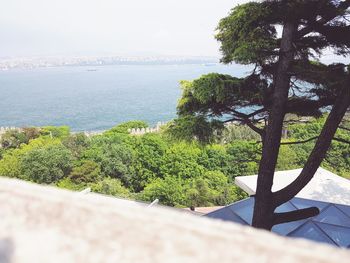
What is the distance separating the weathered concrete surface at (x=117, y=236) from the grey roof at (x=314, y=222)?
3.78 meters

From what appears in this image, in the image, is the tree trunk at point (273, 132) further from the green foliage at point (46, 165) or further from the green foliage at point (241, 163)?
the green foliage at point (46, 165)

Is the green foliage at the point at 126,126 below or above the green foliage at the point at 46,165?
below

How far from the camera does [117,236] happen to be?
0.67 m

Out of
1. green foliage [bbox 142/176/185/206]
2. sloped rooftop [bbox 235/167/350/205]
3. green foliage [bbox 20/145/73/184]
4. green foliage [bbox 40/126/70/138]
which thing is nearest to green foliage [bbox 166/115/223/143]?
sloped rooftop [bbox 235/167/350/205]

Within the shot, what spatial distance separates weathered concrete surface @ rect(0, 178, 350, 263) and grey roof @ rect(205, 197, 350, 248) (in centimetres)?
378

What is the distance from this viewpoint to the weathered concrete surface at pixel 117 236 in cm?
58

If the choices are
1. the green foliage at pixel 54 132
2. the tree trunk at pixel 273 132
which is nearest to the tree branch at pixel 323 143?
the tree trunk at pixel 273 132

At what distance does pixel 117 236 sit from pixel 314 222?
438cm

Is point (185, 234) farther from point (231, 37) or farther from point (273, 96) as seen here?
point (231, 37)

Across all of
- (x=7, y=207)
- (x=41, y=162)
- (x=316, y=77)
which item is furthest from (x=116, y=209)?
(x=41, y=162)

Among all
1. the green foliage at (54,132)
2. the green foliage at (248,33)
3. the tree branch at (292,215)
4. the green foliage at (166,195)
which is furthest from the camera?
the green foliage at (54,132)

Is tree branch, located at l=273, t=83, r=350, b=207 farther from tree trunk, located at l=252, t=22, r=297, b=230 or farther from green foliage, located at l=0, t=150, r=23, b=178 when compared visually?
green foliage, located at l=0, t=150, r=23, b=178

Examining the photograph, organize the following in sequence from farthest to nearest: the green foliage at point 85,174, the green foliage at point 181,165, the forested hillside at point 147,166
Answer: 1. the green foliage at point 181,165
2. the green foliage at point 85,174
3. the forested hillside at point 147,166

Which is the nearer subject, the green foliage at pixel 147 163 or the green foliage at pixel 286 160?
the green foliage at pixel 286 160
